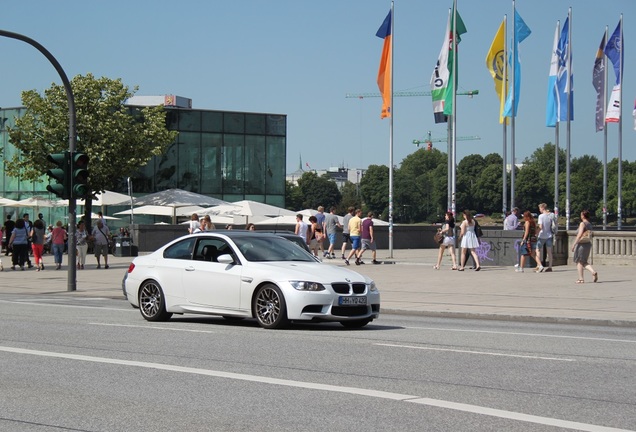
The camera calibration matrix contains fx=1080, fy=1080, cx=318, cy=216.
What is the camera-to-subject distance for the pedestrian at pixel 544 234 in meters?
28.7

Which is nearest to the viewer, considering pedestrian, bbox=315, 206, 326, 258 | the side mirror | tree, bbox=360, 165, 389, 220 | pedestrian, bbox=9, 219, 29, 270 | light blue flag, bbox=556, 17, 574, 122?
the side mirror

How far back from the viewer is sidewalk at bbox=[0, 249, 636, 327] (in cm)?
1889

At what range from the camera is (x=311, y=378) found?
9922 millimetres

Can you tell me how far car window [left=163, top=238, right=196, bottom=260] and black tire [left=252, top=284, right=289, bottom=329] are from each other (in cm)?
173

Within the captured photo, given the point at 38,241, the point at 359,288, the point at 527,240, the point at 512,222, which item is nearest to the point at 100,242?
the point at 38,241

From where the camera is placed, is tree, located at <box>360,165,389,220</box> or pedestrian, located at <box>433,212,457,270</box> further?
tree, located at <box>360,165,389,220</box>

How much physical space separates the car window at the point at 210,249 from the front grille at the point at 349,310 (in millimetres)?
2019

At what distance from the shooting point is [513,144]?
174 ft

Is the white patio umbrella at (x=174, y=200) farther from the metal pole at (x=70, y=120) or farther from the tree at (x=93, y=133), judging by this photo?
the metal pole at (x=70, y=120)

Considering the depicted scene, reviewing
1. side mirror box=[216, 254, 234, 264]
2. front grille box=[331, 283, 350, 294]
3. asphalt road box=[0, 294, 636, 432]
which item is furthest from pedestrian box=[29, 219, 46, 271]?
front grille box=[331, 283, 350, 294]

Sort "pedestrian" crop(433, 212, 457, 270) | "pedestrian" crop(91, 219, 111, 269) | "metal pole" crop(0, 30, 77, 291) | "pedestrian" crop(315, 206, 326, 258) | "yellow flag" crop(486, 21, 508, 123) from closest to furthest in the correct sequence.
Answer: "metal pole" crop(0, 30, 77, 291)
"pedestrian" crop(433, 212, 457, 270)
"pedestrian" crop(315, 206, 326, 258)
"pedestrian" crop(91, 219, 111, 269)
"yellow flag" crop(486, 21, 508, 123)

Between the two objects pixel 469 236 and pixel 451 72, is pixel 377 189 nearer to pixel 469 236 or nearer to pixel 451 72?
pixel 451 72

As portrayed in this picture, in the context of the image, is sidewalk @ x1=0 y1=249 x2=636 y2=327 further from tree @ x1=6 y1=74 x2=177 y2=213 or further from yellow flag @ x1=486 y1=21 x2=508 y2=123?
tree @ x1=6 y1=74 x2=177 y2=213

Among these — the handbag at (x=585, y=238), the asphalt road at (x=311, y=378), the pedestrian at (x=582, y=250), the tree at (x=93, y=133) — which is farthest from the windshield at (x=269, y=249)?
the tree at (x=93, y=133)
